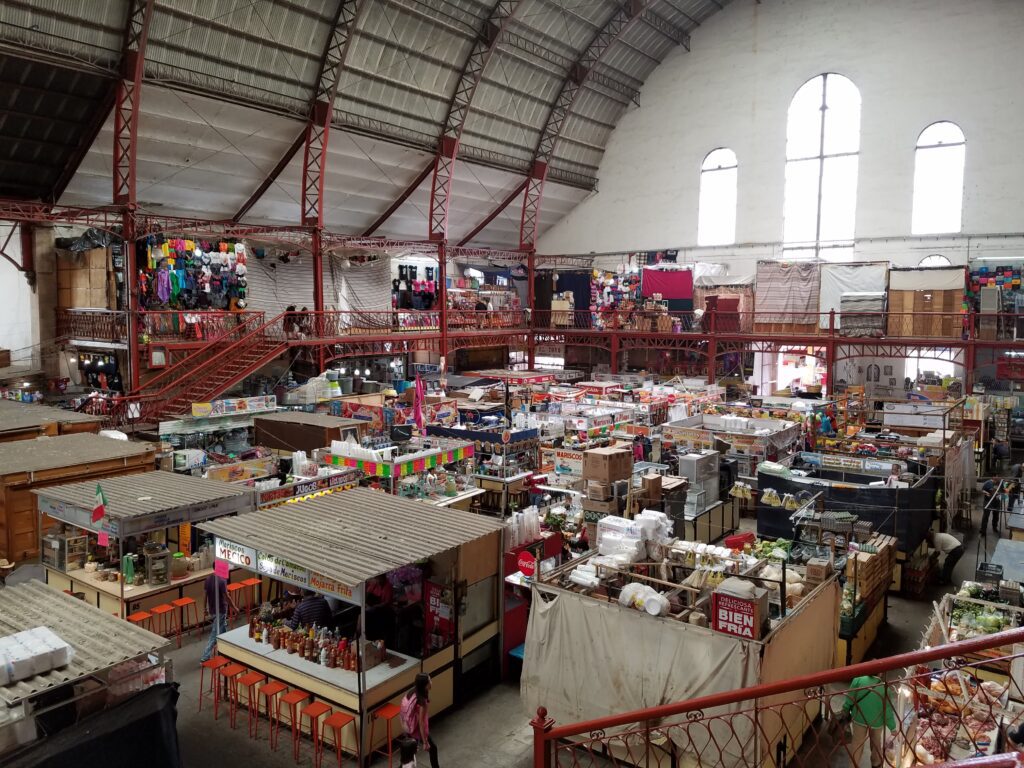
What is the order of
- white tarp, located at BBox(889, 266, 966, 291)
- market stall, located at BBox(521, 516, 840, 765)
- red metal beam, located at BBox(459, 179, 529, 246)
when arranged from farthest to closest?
red metal beam, located at BBox(459, 179, 529, 246) → white tarp, located at BBox(889, 266, 966, 291) → market stall, located at BBox(521, 516, 840, 765)

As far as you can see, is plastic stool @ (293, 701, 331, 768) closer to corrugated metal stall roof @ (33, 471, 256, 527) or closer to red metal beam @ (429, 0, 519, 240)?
corrugated metal stall roof @ (33, 471, 256, 527)

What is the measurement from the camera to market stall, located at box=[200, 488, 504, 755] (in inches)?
311

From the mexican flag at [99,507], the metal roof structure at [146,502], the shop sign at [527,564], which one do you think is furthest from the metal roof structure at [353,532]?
the mexican flag at [99,507]

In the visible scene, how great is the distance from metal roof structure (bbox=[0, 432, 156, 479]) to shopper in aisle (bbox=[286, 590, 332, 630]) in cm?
674

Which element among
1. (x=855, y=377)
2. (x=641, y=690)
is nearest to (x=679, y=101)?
(x=855, y=377)

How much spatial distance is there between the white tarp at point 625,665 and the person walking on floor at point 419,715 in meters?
1.32

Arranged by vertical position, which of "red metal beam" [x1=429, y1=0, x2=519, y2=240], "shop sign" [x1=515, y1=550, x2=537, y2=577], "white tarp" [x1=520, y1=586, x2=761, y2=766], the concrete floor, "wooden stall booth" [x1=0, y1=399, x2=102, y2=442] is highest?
"red metal beam" [x1=429, y1=0, x2=519, y2=240]

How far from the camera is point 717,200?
114 feet

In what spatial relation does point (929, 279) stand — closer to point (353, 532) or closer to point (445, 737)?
point (353, 532)

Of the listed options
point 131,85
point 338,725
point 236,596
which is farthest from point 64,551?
point 131,85

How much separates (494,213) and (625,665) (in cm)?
2964

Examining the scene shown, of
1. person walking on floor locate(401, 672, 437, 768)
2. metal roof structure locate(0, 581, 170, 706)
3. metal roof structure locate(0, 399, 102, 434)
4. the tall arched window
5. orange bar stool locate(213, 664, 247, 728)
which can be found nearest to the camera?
metal roof structure locate(0, 581, 170, 706)

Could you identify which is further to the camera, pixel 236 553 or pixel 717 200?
pixel 717 200

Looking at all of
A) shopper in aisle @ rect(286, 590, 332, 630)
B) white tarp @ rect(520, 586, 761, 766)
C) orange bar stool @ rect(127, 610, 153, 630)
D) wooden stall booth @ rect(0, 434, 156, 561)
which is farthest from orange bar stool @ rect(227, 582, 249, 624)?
wooden stall booth @ rect(0, 434, 156, 561)
